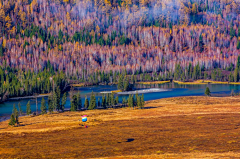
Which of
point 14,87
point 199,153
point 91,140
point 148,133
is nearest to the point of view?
point 199,153

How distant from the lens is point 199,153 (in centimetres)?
5038

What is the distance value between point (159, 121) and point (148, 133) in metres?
17.9

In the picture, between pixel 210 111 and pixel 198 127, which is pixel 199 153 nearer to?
pixel 198 127

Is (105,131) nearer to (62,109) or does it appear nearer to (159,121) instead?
(159,121)

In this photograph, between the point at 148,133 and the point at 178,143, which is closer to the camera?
the point at 178,143

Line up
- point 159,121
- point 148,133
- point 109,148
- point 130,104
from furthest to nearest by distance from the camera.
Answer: point 130,104 < point 159,121 < point 148,133 < point 109,148

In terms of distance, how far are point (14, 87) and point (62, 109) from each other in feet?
286

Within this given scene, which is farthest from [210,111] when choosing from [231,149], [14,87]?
[14,87]

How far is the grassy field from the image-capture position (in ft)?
174

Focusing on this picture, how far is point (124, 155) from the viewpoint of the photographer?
169ft

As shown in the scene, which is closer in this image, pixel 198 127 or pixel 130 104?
pixel 198 127

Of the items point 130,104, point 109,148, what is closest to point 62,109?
point 130,104

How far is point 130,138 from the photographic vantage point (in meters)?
65.2

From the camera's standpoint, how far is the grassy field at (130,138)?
52.9m
